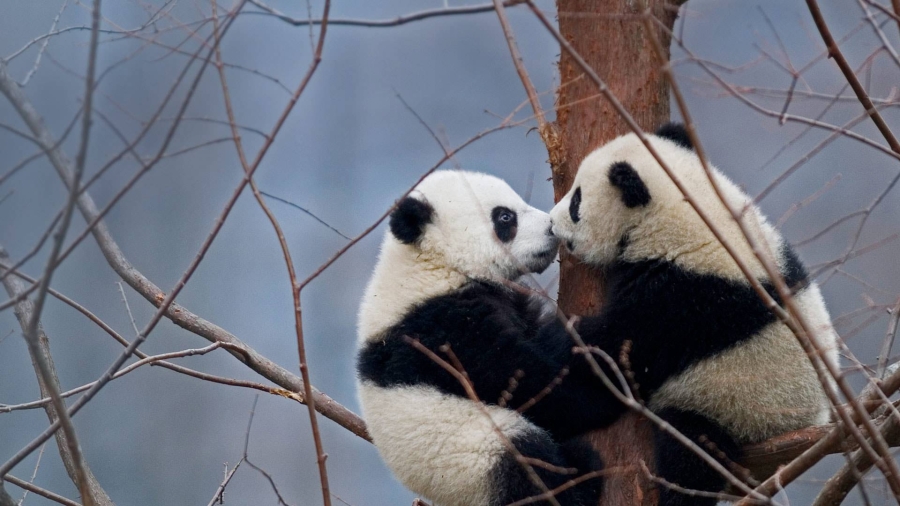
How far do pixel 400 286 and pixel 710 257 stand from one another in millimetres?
1087

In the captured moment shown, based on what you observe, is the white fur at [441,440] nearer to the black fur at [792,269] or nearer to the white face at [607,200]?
the white face at [607,200]

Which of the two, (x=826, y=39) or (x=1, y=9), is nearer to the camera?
(x=826, y=39)

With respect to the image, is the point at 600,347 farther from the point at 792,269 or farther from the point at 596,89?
the point at 596,89

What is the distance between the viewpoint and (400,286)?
289cm

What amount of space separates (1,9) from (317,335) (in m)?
2.79

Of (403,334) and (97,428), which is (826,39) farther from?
(97,428)

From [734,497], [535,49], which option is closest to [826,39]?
[734,497]

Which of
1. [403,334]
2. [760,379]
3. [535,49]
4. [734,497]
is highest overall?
[535,49]

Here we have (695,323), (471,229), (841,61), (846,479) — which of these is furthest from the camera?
(471,229)

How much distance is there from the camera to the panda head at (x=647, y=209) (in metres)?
2.56

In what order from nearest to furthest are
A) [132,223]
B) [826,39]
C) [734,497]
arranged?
[826,39] < [734,497] < [132,223]

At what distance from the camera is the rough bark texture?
283 cm

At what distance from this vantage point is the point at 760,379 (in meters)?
2.44

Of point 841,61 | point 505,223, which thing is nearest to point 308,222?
point 505,223
